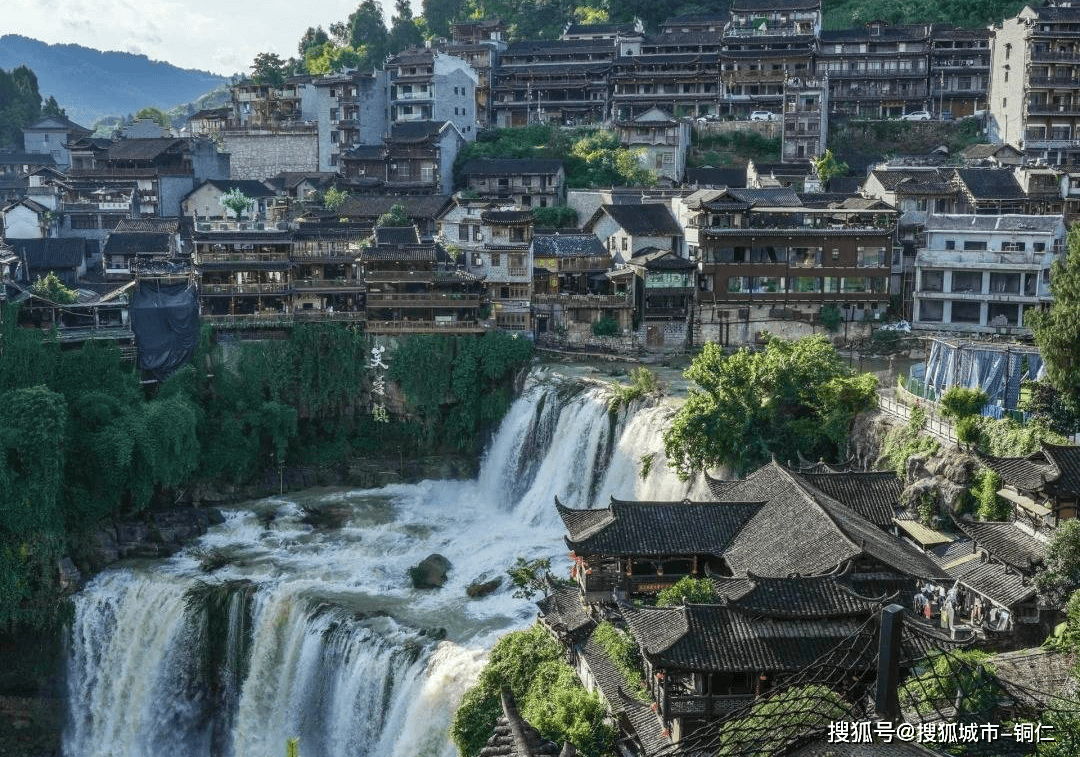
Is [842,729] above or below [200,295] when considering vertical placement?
below

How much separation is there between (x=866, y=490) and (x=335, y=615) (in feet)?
57.3

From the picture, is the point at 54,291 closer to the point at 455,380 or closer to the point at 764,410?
the point at 455,380

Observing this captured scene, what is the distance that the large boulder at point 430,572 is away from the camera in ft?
142

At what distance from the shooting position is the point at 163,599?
4403 cm

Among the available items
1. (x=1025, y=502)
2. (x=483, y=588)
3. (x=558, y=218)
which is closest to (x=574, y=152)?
(x=558, y=218)

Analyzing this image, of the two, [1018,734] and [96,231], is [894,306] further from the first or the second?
[96,231]

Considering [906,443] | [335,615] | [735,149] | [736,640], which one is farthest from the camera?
[735,149]

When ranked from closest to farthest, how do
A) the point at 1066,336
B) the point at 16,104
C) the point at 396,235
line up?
the point at 1066,336, the point at 396,235, the point at 16,104

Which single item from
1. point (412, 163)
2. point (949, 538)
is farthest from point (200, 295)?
point (949, 538)

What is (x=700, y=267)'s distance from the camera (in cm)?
6172

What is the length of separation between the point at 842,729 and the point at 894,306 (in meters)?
46.2

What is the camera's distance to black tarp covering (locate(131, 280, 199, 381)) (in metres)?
56.2

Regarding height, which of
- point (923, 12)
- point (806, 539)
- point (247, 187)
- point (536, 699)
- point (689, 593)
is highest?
point (923, 12)

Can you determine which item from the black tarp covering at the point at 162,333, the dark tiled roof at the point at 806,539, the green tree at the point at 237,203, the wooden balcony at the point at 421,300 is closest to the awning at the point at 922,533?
the dark tiled roof at the point at 806,539
